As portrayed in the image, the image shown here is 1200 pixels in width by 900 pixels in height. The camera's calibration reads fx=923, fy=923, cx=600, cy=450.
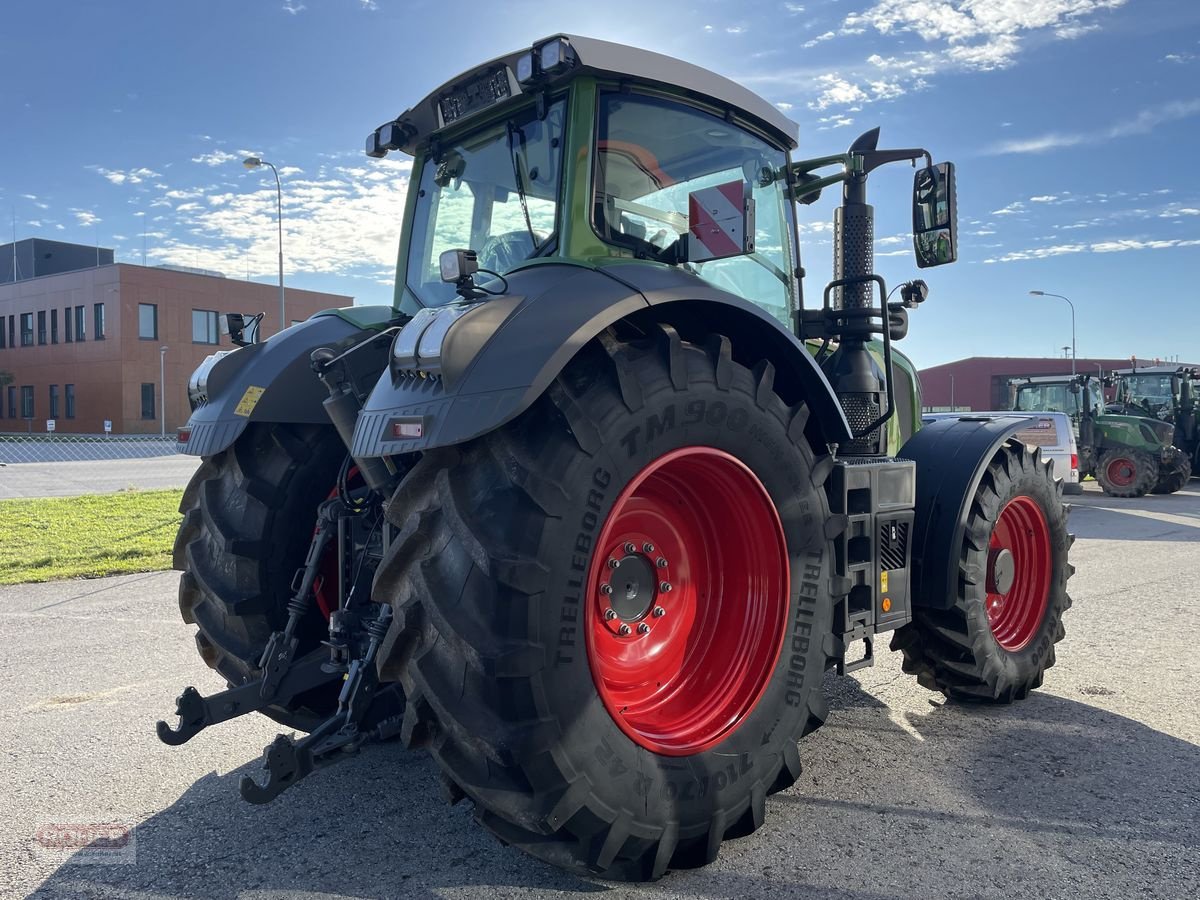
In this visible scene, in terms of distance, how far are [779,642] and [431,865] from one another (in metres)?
1.39

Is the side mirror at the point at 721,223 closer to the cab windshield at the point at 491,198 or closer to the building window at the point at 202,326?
the cab windshield at the point at 491,198

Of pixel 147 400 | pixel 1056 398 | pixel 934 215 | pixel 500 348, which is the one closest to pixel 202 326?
pixel 147 400

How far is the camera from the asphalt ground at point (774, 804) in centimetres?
282

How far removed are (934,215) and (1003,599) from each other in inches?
84.3

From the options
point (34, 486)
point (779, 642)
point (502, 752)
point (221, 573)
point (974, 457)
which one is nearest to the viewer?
point (502, 752)

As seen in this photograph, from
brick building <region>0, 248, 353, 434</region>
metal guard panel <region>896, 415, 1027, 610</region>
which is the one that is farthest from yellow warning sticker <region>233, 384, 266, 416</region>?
brick building <region>0, 248, 353, 434</region>

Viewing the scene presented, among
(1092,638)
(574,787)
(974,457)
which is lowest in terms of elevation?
(1092,638)

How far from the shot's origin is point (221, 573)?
362cm

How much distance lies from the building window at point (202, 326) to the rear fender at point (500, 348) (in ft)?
179

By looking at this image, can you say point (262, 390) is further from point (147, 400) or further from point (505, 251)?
point (147, 400)

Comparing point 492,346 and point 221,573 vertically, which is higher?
point 492,346

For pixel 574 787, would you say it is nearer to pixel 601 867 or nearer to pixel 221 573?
pixel 601 867

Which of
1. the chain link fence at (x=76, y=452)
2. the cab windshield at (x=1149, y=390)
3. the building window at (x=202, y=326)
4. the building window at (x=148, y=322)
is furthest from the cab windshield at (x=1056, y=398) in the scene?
the building window at (x=148, y=322)

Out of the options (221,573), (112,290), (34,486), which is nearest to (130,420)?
(112,290)
